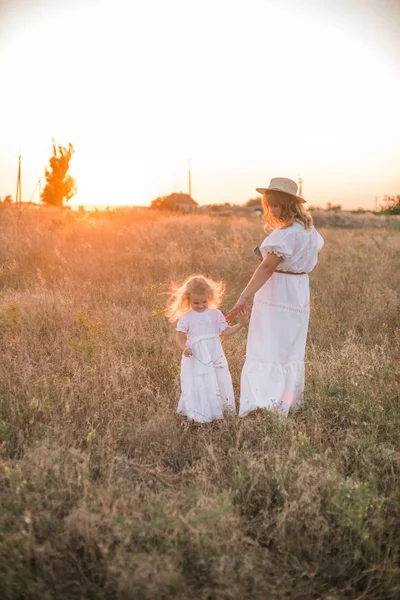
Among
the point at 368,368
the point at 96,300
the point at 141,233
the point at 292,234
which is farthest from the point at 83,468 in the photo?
the point at 141,233

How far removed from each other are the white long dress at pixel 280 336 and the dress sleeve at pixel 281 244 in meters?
0.10

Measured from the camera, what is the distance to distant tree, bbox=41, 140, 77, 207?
31.4 metres

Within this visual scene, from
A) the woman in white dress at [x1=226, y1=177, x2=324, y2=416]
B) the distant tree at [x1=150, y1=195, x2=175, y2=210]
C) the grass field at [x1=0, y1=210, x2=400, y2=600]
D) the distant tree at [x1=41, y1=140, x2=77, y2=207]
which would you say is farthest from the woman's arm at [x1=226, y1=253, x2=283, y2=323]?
the distant tree at [x1=150, y1=195, x2=175, y2=210]

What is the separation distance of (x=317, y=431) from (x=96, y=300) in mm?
4192

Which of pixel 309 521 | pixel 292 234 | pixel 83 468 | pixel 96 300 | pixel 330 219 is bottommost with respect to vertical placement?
pixel 309 521

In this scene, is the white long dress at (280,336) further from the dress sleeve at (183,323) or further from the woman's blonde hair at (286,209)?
the dress sleeve at (183,323)

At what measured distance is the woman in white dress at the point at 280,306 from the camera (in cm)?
383

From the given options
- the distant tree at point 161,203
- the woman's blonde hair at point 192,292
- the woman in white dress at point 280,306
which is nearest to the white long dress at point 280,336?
the woman in white dress at point 280,306

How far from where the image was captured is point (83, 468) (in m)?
2.80

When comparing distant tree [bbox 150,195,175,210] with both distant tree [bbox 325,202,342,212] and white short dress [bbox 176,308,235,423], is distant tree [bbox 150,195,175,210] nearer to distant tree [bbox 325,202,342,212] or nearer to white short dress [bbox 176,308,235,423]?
distant tree [bbox 325,202,342,212]

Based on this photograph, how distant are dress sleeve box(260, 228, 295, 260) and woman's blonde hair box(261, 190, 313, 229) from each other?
113 mm

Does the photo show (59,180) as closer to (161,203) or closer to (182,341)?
(161,203)

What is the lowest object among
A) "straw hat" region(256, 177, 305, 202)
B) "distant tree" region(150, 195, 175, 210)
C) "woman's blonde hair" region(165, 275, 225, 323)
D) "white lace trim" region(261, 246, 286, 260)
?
"woman's blonde hair" region(165, 275, 225, 323)

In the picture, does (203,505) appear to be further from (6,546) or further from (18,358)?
(18,358)
